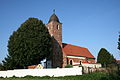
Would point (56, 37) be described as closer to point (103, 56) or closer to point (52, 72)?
point (103, 56)

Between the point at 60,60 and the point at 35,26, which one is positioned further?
the point at 60,60

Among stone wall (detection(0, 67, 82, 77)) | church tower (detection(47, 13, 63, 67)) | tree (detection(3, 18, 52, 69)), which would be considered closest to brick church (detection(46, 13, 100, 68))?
church tower (detection(47, 13, 63, 67))

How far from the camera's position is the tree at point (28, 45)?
34781mm

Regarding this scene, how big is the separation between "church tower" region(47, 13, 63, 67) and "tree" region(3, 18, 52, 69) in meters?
6.20

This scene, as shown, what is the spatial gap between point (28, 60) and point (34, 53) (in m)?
2.01

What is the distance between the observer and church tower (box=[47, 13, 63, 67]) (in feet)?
144

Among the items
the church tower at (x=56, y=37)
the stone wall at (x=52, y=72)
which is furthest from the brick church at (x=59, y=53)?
the stone wall at (x=52, y=72)

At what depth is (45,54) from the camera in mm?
36906

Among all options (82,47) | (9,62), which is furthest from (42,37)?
(82,47)

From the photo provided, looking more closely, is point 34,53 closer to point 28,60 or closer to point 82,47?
point 28,60

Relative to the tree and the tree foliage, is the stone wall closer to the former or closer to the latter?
the tree

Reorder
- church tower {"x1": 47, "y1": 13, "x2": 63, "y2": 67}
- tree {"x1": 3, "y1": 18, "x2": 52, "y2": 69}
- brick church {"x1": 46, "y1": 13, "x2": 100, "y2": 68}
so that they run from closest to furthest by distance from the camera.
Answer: tree {"x1": 3, "y1": 18, "x2": 52, "y2": 69} < brick church {"x1": 46, "y1": 13, "x2": 100, "y2": 68} < church tower {"x1": 47, "y1": 13, "x2": 63, "y2": 67}

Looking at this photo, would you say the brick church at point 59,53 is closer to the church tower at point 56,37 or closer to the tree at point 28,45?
the church tower at point 56,37

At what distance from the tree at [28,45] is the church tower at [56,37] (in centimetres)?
620
